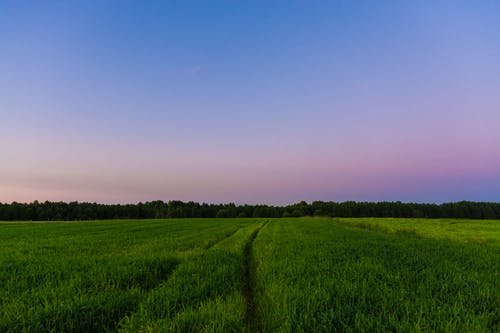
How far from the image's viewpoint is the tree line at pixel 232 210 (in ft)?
346

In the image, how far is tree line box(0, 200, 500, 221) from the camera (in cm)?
10556

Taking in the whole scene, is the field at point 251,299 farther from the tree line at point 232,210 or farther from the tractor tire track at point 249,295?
the tree line at point 232,210

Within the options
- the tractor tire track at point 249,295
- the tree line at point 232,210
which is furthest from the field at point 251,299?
the tree line at point 232,210

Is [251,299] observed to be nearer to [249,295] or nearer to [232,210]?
[249,295]

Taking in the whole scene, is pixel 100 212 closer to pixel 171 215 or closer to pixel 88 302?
pixel 171 215

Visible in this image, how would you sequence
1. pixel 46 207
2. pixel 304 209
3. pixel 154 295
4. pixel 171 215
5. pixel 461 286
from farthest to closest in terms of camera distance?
pixel 304 209 → pixel 171 215 → pixel 46 207 → pixel 461 286 → pixel 154 295

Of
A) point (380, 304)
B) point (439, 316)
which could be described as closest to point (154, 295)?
point (380, 304)

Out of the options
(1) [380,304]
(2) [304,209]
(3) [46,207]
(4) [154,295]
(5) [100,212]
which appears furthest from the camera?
(2) [304,209]

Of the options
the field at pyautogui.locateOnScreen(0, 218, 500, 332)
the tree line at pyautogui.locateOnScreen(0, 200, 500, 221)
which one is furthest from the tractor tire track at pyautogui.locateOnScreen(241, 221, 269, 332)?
the tree line at pyautogui.locateOnScreen(0, 200, 500, 221)

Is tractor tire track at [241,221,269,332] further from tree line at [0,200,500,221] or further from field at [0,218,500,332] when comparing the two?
tree line at [0,200,500,221]

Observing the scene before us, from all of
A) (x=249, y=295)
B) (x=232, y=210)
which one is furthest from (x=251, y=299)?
(x=232, y=210)

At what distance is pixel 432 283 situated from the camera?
6996 mm

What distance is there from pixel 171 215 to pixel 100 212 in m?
27.3

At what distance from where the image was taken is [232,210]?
133 m
